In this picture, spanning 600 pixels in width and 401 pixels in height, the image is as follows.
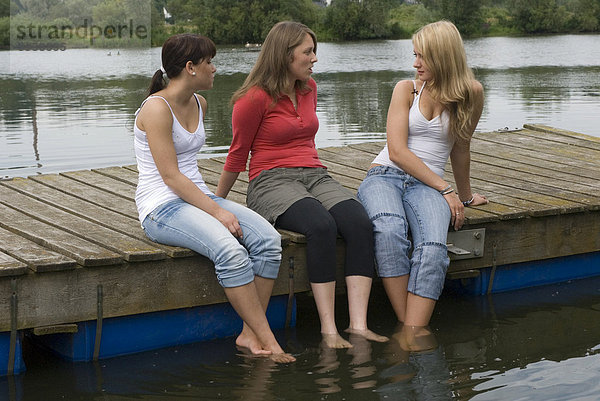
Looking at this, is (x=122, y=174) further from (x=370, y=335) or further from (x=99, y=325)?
(x=370, y=335)

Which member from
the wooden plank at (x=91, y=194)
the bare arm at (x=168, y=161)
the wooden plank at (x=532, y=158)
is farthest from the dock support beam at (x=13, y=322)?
the wooden plank at (x=532, y=158)

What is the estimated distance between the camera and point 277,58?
15.2ft

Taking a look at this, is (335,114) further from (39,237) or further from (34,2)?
(34,2)

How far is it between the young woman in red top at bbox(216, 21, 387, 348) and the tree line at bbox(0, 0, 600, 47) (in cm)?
5180

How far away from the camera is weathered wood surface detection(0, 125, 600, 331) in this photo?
4074 mm

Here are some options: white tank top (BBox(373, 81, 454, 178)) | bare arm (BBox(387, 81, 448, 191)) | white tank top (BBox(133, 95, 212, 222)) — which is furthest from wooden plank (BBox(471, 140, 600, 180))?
white tank top (BBox(133, 95, 212, 222))

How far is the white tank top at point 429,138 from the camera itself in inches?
190

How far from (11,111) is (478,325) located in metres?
13.9

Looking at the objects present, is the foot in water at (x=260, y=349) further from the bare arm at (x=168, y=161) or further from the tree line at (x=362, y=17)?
the tree line at (x=362, y=17)

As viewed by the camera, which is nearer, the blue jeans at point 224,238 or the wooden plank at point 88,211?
the blue jeans at point 224,238

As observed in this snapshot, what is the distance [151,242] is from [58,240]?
439mm

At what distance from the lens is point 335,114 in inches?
628

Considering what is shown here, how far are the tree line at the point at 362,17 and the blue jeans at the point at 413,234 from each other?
52.0 meters

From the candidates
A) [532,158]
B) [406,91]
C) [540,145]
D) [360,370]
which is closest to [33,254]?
[360,370]
